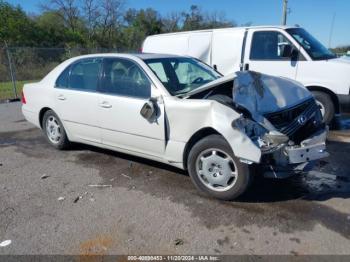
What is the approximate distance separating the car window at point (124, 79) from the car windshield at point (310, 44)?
13.6 ft

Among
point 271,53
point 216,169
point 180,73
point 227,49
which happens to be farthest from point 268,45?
point 216,169

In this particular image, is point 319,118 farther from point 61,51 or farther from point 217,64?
point 61,51

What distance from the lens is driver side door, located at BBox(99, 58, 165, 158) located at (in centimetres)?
Answer: 414

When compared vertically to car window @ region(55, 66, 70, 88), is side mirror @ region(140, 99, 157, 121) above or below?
below

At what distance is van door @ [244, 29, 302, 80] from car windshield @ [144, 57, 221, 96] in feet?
8.46

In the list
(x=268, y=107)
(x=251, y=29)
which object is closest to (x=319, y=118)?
(x=268, y=107)

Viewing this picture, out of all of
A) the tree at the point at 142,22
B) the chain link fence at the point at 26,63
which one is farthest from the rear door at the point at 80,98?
the tree at the point at 142,22

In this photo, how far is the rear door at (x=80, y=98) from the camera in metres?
4.82

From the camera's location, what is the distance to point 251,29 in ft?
24.3

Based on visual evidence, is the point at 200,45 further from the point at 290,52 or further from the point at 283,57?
the point at 290,52

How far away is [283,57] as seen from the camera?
7.01 m

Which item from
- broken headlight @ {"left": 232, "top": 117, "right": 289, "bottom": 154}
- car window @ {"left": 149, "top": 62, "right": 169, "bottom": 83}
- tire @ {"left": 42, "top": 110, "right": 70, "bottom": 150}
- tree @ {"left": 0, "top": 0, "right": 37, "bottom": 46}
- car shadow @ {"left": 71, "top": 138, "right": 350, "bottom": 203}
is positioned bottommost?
car shadow @ {"left": 71, "top": 138, "right": 350, "bottom": 203}

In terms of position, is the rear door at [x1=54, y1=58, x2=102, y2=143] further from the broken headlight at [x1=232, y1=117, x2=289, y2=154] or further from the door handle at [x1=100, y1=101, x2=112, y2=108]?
the broken headlight at [x1=232, y1=117, x2=289, y2=154]

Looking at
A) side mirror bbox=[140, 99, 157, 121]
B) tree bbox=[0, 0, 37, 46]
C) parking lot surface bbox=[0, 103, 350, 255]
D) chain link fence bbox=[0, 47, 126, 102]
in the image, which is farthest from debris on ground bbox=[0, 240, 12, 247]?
tree bbox=[0, 0, 37, 46]
